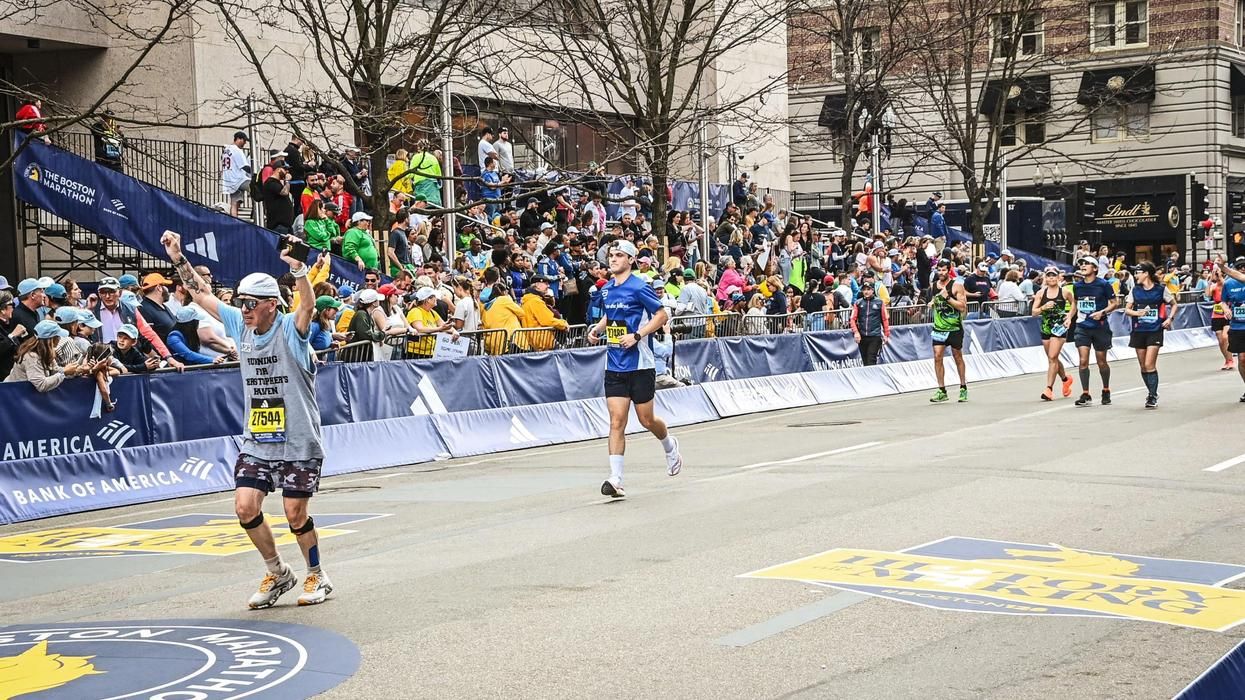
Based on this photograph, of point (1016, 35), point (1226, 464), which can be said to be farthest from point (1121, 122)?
point (1226, 464)

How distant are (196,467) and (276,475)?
7201mm

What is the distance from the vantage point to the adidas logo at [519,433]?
1855 cm

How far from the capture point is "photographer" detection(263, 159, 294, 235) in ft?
72.9

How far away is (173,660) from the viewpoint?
704cm

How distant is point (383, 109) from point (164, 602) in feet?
46.2

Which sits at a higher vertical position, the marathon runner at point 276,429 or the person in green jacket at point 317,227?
the person in green jacket at point 317,227

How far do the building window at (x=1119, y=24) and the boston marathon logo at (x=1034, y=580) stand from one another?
49759 millimetres

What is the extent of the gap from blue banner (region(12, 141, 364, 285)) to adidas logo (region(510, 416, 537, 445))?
441cm

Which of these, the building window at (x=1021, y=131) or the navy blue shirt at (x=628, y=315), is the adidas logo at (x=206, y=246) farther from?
the building window at (x=1021, y=131)

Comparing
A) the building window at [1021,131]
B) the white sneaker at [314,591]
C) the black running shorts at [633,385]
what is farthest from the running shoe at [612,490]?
the building window at [1021,131]

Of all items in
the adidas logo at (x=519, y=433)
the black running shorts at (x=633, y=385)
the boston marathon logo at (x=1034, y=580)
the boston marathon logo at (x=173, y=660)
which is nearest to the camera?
the boston marathon logo at (x=173, y=660)

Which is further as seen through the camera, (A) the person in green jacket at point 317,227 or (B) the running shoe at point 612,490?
(A) the person in green jacket at point 317,227

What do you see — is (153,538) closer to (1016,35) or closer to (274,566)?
(274,566)

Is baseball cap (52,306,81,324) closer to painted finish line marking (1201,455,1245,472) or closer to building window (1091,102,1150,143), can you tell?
painted finish line marking (1201,455,1245,472)
